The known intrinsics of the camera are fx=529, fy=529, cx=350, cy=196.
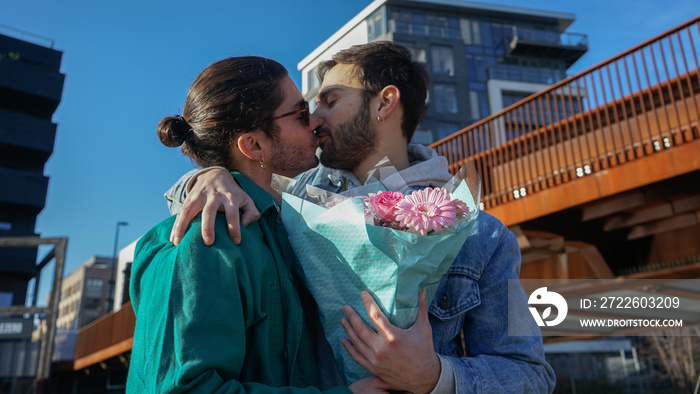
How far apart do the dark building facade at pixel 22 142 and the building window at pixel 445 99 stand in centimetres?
2657

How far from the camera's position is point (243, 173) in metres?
2.06

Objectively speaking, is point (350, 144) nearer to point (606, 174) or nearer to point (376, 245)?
point (376, 245)

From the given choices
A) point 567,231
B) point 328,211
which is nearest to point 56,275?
point 567,231

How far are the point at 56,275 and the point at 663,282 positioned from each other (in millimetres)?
16612

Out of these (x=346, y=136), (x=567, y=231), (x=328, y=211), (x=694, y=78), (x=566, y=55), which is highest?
(x=566, y=55)

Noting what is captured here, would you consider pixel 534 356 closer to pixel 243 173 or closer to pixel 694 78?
pixel 243 173

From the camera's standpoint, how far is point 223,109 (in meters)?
1.96

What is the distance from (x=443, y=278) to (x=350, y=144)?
3.28 ft

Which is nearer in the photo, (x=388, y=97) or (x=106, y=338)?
(x=388, y=97)

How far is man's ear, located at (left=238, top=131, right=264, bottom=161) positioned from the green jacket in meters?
0.40

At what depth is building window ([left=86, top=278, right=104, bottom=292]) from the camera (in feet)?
230

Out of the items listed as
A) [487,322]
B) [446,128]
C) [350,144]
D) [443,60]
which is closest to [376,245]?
[487,322]

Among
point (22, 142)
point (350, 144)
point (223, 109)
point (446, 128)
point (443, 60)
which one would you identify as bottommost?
point (223, 109)

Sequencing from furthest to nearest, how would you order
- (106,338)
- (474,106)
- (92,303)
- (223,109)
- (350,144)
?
(92,303), (474,106), (106,338), (350,144), (223,109)
